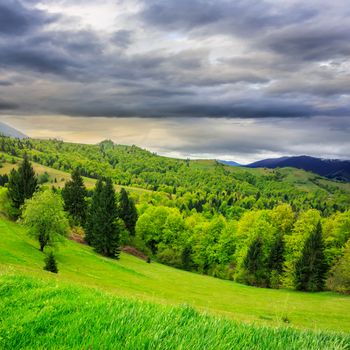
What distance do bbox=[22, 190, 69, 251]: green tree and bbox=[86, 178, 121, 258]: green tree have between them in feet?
66.8

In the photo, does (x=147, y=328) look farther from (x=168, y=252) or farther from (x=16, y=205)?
(x=168, y=252)

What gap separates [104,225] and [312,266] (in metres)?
45.8

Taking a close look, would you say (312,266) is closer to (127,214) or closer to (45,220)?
(45,220)

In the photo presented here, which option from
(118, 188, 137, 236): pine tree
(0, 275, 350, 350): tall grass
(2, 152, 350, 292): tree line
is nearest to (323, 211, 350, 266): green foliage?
(2, 152, 350, 292): tree line

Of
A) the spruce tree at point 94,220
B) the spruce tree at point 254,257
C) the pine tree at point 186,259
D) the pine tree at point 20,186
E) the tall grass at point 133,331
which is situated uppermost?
the tall grass at point 133,331

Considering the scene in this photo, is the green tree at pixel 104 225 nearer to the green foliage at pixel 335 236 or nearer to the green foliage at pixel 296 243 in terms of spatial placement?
the green foliage at pixel 296 243

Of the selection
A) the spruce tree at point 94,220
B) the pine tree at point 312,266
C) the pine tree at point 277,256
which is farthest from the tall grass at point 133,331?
the pine tree at point 277,256

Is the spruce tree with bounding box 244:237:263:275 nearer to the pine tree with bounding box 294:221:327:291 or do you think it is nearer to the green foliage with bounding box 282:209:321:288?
the green foliage with bounding box 282:209:321:288

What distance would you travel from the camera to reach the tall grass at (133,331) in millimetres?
4109

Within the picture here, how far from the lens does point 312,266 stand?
71.3 metres

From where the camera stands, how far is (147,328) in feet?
14.7

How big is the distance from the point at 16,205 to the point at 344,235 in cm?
7674

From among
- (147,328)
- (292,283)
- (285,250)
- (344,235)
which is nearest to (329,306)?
(292,283)

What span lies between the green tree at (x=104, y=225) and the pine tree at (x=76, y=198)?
28.8 ft
